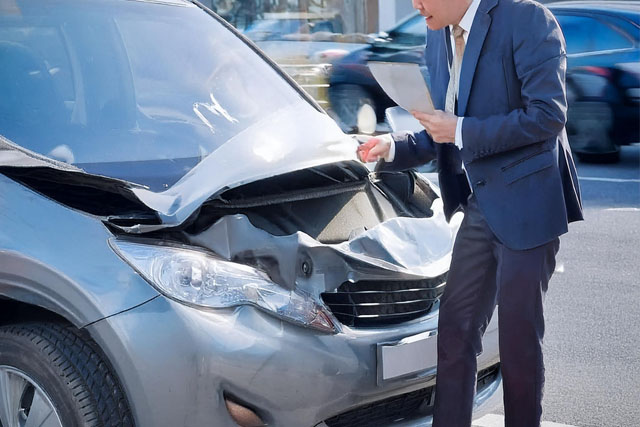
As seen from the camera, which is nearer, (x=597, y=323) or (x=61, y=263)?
(x=61, y=263)

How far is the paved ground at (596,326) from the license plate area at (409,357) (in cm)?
95

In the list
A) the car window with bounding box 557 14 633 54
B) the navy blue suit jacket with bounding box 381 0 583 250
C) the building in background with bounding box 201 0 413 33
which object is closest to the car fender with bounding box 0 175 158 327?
the navy blue suit jacket with bounding box 381 0 583 250

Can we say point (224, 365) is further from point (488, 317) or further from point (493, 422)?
point (493, 422)

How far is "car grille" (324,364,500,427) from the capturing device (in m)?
3.18

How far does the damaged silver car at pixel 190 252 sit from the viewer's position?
9.46 feet

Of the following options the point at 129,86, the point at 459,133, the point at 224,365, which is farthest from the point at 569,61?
the point at 224,365

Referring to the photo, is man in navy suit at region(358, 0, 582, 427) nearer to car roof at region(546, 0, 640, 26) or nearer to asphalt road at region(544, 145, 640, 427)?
asphalt road at region(544, 145, 640, 427)

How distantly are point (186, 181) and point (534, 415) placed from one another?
1328 millimetres

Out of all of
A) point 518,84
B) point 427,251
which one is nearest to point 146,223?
point 427,251

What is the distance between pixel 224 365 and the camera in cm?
286

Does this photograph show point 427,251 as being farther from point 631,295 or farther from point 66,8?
point 631,295

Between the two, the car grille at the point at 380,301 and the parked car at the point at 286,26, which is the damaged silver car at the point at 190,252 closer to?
Answer: the car grille at the point at 380,301

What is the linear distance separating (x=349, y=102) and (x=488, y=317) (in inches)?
351

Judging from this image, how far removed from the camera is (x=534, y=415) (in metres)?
3.35
